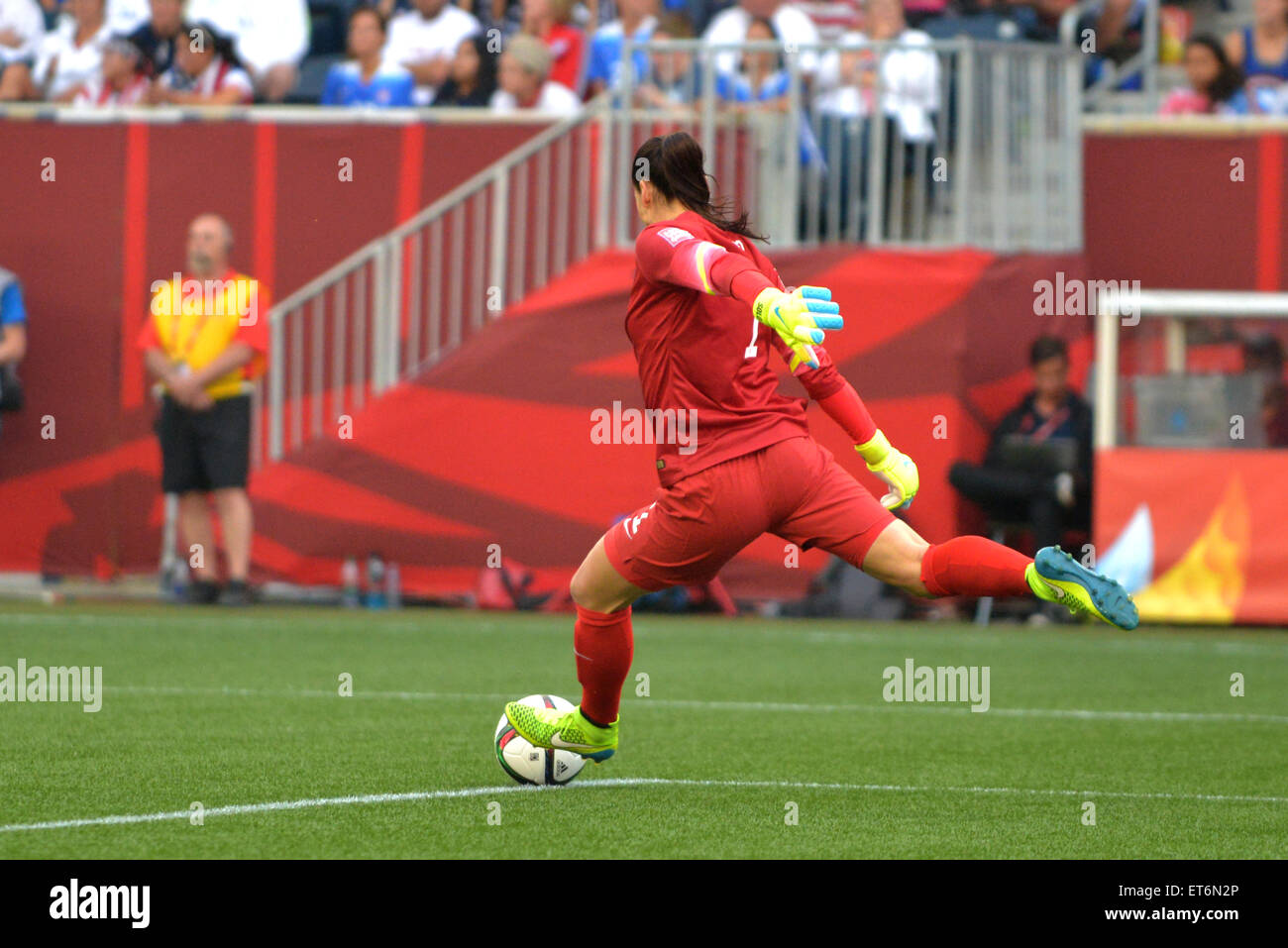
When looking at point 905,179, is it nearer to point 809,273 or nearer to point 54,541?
point 809,273

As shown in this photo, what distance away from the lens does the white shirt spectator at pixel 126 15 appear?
17.4 metres

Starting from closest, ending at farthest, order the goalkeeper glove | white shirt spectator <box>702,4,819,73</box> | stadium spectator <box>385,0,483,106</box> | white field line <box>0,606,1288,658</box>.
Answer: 1. the goalkeeper glove
2. white field line <box>0,606,1288,658</box>
3. white shirt spectator <box>702,4,819,73</box>
4. stadium spectator <box>385,0,483,106</box>

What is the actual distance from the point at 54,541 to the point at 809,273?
19.9 feet

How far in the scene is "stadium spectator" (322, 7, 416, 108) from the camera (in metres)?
16.8

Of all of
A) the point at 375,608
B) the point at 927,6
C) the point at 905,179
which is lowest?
the point at 375,608

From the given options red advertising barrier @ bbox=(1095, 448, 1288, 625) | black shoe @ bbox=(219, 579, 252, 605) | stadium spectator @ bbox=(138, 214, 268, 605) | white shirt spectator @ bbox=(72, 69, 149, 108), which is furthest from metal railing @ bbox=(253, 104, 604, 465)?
red advertising barrier @ bbox=(1095, 448, 1288, 625)

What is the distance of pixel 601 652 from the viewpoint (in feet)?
22.2

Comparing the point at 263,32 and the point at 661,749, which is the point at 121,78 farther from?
the point at 661,749

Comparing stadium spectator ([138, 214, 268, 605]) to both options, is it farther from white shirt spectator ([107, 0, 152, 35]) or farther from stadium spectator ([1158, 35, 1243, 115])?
stadium spectator ([1158, 35, 1243, 115])

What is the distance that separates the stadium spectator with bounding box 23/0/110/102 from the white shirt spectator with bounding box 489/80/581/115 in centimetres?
356
